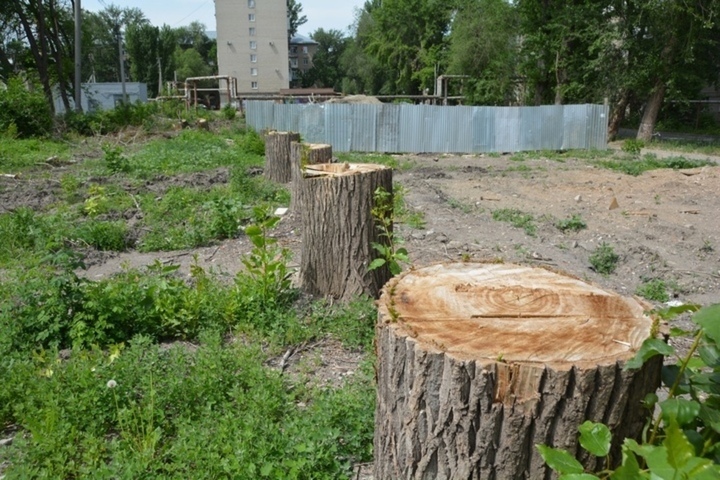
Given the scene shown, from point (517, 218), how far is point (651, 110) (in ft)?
47.3

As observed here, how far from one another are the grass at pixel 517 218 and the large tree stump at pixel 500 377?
18.7 feet

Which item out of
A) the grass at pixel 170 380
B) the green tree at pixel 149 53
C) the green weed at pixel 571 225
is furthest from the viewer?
the green tree at pixel 149 53

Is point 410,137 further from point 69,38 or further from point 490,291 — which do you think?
point 69,38

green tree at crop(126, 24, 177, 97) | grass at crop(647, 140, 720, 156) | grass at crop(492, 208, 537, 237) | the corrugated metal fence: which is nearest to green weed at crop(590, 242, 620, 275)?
grass at crop(492, 208, 537, 237)

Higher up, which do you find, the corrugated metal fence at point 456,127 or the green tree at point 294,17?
the green tree at point 294,17

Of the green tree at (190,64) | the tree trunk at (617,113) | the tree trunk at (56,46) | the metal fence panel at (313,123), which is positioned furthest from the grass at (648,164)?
the green tree at (190,64)

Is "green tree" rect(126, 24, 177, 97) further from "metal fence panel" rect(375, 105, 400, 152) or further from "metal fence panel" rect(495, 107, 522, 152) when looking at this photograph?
"metal fence panel" rect(495, 107, 522, 152)

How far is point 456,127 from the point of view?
18.4 m

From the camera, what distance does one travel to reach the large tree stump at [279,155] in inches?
403

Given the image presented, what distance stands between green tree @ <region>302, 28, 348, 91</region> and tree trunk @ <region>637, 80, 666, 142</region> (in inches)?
2483

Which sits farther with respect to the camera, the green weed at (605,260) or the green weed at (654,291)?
the green weed at (605,260)


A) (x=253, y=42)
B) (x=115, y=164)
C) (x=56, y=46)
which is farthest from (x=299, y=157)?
(x=253, y=42)

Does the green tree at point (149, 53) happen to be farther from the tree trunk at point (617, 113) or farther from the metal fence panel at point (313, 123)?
the tree trunk at point (617, 113)

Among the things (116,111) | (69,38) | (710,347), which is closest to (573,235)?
(710,347)
